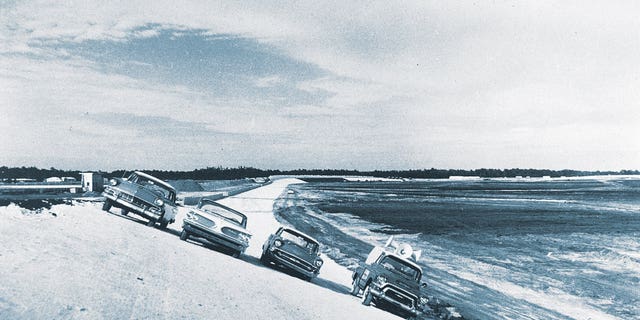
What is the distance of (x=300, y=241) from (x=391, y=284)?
4.24 m

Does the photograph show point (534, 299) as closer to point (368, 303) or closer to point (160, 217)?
point (368, 303)

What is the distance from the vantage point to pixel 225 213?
16.0 metres

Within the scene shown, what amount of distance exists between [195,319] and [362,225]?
23938mm

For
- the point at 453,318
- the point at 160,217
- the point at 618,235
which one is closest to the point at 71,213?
the point at 160,217

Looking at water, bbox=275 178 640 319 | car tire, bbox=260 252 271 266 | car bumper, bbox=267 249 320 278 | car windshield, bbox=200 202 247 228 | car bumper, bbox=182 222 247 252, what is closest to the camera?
water, bbox=275 178 640 319

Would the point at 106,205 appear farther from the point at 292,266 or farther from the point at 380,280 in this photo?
the point at 380,280

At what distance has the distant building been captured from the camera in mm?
40375

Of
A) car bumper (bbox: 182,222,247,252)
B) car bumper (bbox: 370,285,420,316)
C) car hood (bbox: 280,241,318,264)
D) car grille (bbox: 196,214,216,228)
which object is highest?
car grille (bbox: 196,214,216,228)

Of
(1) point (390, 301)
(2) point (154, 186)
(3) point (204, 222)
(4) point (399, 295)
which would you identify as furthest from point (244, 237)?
(2) point (154, 186)

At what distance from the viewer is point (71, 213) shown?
1569 cm

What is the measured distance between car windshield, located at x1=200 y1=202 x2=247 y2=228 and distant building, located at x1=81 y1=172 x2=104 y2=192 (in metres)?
28.6

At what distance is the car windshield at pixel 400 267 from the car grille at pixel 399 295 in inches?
46.0

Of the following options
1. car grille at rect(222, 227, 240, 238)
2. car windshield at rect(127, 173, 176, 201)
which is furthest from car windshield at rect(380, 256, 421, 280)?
car windshield at rect(127, 173, 176, 201)

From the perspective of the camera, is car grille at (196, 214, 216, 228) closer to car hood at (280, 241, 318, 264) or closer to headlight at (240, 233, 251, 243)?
headlight at (240, 233, 251, 243)
